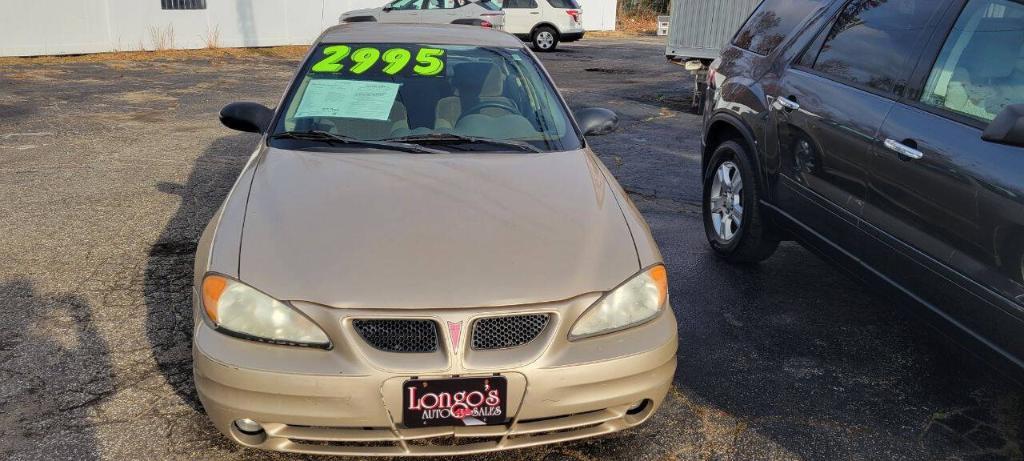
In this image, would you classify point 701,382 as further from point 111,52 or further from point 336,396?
point 111,52

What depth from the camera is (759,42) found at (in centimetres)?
485

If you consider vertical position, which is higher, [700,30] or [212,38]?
[700,30]

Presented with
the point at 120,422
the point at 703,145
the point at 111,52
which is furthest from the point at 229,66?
the point at 120,422

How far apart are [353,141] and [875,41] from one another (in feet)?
7.83

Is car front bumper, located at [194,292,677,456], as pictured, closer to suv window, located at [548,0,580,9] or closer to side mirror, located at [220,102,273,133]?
side mirror, located at [220,102,273,133]

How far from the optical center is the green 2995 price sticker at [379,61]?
13.2 feet

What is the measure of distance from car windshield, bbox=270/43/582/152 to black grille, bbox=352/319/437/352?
4.23 feet

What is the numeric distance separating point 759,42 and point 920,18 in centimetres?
141

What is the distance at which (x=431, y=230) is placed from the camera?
9.33 feet

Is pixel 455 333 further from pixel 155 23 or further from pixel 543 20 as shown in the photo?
pixel 543 20

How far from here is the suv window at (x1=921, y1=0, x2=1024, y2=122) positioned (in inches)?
116

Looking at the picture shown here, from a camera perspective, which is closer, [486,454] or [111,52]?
[486,454]

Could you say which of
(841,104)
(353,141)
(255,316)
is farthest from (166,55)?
(255,316)

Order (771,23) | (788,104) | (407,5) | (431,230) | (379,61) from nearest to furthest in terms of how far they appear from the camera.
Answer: (431,230), (379,61), (788,104), (771,23), (407,5)
